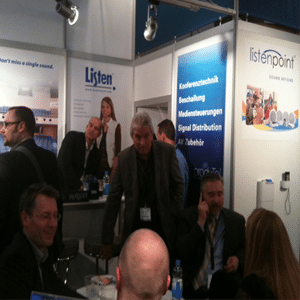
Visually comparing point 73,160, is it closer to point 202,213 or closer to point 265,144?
point 265,144

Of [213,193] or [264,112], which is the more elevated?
[264,112]

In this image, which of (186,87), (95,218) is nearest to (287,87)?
(186,87)

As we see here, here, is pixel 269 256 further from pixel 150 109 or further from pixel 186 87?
pixel 150 109

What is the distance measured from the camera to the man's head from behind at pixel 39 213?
2416 mm

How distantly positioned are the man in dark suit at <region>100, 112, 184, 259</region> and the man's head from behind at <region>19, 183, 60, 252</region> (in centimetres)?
64

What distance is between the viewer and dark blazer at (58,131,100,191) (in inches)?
193

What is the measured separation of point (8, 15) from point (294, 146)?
3.86 metres

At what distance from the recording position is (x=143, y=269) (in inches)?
36.1

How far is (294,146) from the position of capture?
4.12 metres

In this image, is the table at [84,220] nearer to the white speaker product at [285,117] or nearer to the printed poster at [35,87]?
the printed poster at [35,87]

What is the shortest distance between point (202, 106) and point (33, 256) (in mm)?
2682

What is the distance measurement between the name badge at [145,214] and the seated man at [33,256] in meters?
0.76

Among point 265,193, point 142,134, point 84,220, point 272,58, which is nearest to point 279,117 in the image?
point 272,58

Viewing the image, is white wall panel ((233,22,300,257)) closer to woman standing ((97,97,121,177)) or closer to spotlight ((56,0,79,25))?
spotlight ((56,0,79,25))
